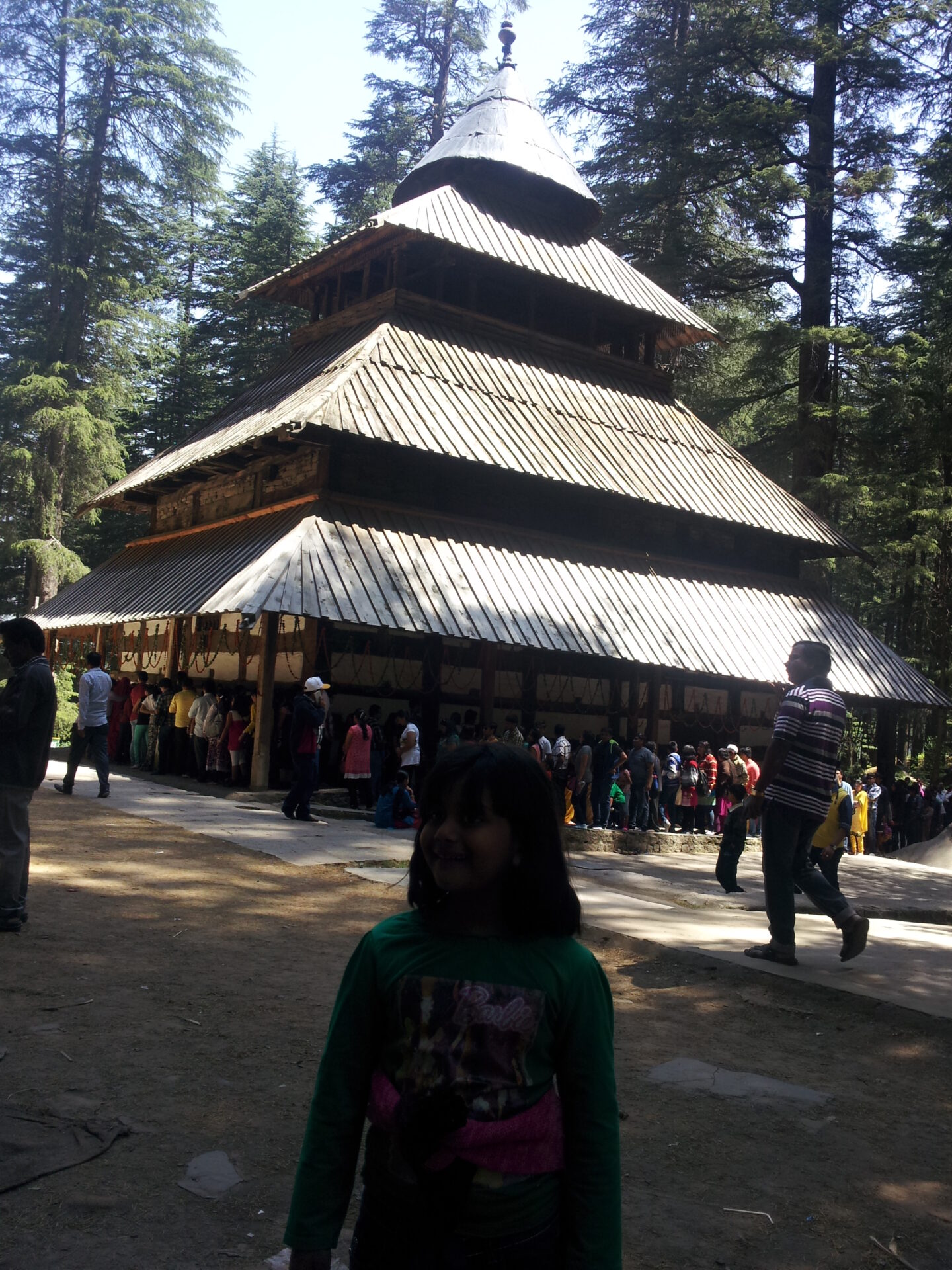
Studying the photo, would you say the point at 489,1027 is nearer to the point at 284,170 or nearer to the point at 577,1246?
the point at 577,1246

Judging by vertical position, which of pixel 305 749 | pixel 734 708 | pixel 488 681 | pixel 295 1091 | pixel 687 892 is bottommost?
pixel 687 892

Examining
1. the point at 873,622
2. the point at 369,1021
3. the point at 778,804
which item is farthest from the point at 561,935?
the point at 873,622

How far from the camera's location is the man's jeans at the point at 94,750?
514 inches

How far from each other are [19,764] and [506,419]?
1367cm

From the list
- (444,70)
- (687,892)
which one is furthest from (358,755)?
(444,70)

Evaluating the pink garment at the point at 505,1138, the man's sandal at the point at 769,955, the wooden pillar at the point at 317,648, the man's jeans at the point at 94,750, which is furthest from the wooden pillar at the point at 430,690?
the pink garment at the point at 505,1138

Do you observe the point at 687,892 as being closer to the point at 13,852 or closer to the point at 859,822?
the point at 13,852

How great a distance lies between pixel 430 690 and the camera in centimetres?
1808

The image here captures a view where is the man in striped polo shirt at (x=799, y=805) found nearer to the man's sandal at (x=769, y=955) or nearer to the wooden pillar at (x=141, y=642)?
the man's sandal at (x=769, y=955)

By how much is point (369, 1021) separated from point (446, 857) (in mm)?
351

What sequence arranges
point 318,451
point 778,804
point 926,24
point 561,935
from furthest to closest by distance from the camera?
point 926,24, point 318,451, point 778,804, point 561,935

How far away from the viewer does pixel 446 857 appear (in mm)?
2133

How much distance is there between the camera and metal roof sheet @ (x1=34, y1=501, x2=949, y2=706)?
15086 mm

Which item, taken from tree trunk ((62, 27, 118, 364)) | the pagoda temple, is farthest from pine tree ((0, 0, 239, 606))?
the pagoda temple
